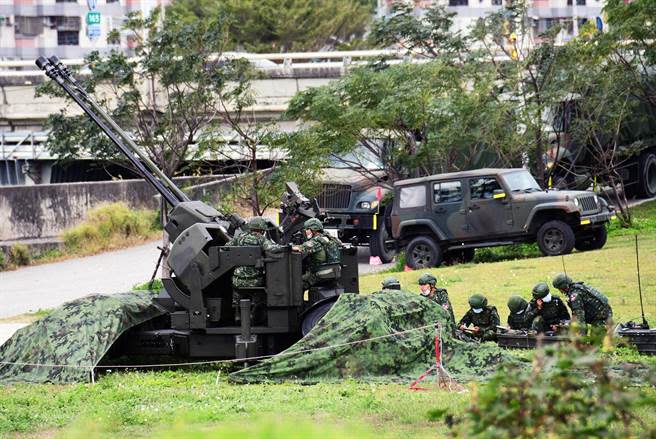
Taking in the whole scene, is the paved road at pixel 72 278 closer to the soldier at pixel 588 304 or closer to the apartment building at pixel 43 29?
the soldier at pixel 588 304

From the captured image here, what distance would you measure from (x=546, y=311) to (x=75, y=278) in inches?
537

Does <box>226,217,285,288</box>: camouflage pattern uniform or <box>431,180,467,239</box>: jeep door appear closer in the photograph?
<box>226,217,285,288</box>: camouflage pattern uniform

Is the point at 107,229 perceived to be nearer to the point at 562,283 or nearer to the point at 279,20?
the point at 562,283

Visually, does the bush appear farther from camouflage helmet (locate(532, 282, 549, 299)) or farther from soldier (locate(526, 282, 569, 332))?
camouflage helmet (locate(532, 282, 549, 299))

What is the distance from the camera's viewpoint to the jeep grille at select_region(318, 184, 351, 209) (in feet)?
89.5

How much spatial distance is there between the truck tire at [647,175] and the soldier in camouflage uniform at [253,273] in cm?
1961

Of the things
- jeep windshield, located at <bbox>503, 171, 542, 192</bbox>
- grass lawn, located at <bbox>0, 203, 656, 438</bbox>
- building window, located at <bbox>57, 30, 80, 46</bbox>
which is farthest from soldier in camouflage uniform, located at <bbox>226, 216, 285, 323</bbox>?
building window, located at <bbox>57, 30, 80, 46</bbox>

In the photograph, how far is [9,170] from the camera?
142 ft

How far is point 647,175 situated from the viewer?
3319 cm

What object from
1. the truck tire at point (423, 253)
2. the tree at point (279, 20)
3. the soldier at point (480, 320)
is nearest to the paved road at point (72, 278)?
the truck tire at point (423, 253)

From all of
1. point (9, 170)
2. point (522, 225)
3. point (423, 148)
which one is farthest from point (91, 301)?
point (9, 170)

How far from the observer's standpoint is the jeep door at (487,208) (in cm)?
2430

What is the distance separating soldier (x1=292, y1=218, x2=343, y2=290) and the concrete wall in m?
15.8

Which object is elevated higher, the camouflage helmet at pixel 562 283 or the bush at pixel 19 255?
the bush at pixel 19 255
